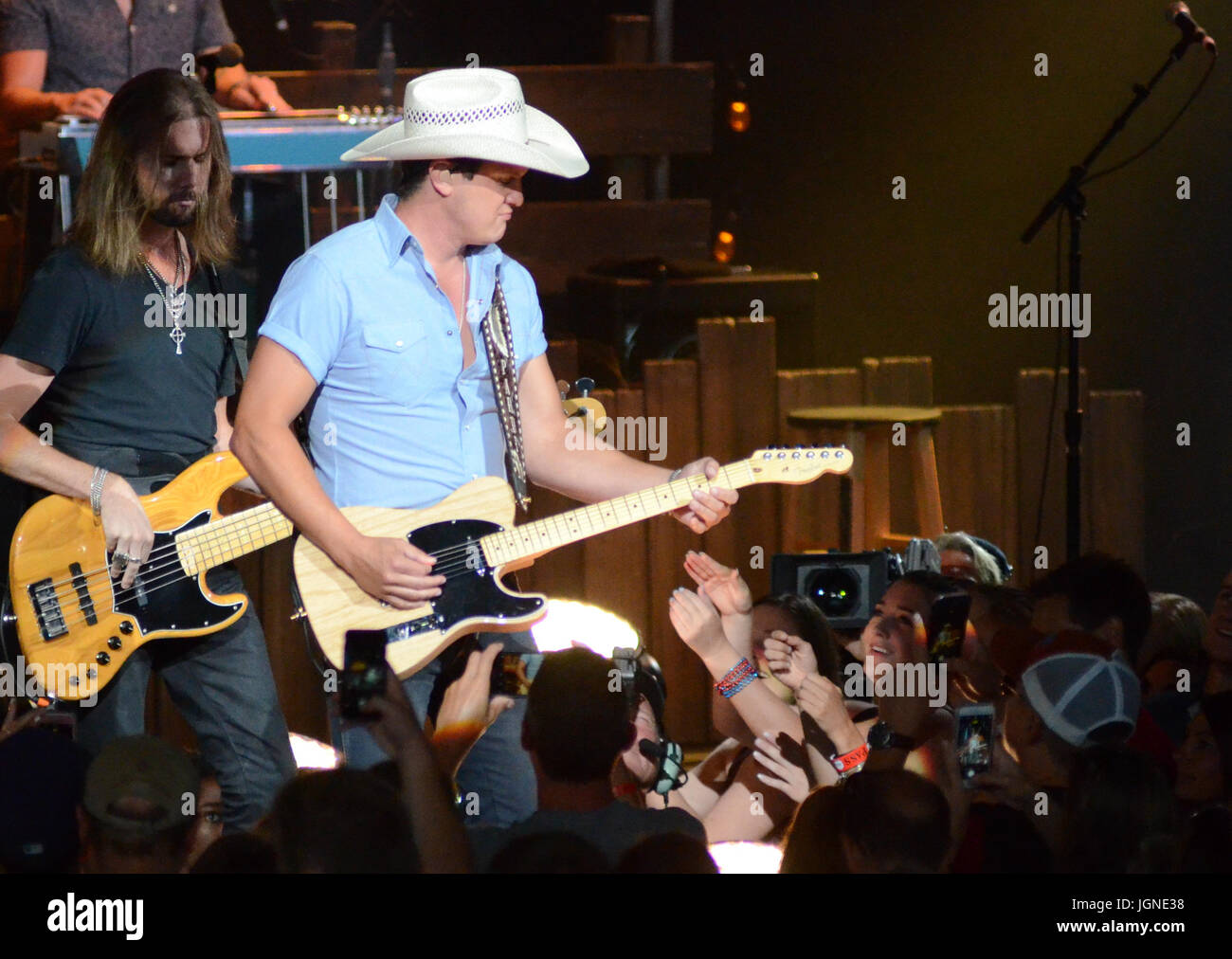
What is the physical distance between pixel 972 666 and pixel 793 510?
1.51 metres

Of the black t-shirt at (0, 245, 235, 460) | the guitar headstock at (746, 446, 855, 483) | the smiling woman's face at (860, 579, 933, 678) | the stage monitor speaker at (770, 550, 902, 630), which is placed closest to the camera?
the black t-shirt at (0, 245, 235, 460)

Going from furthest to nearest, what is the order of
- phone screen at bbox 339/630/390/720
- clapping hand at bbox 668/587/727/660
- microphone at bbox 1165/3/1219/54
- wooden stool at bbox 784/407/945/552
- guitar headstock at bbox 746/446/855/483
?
microphone at bbox 1165/3/1219/54, wooden stool at bbox 784/407/945/552, clapping hand at bbox 668/587/727/660, guitar headstock at bbox 746/446/855/483, phone screen at bbox 339/630/390/720

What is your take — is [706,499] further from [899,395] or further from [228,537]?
[899,395]

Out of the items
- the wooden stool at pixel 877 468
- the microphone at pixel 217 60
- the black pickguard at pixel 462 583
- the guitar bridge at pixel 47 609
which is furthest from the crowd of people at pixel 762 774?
the microphone at pixel 217 60

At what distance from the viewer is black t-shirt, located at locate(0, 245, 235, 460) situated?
3.76 meters

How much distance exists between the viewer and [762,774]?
12.6 feet

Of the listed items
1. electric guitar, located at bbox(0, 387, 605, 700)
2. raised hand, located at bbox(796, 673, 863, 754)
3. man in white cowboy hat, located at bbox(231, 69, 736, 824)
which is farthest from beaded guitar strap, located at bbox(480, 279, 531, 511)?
raised hand, located at bbox(796, 673, 863, 754)

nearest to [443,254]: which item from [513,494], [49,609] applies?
[513,494]

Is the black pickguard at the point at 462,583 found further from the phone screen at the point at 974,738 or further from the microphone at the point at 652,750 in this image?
the phone screen at the point at 974,738

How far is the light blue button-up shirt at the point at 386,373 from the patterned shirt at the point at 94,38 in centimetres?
247

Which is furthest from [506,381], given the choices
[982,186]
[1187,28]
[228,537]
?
[982,186]

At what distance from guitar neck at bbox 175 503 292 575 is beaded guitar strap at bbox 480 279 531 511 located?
1.89 ft

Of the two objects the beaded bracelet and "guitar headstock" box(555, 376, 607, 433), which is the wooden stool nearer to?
"guitar headstock" box(555, 376, 607, 433)
